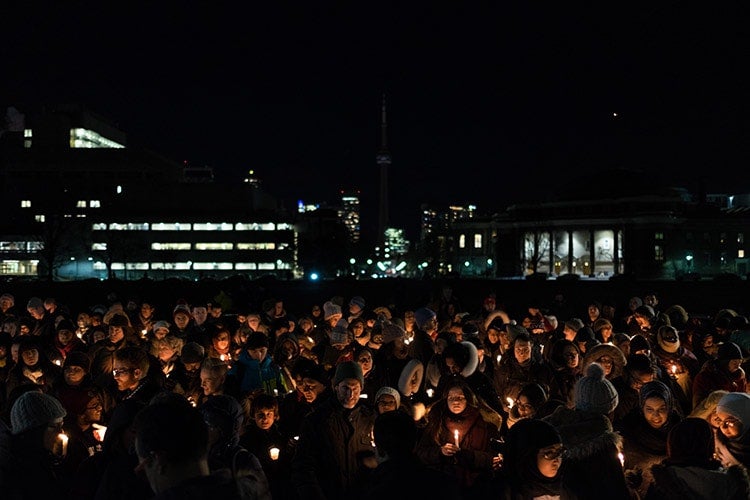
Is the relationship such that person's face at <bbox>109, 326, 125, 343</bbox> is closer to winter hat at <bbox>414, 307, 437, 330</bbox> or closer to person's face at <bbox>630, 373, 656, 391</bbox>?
winter hat at <bbox>414, 307, 437, 330</bbox>

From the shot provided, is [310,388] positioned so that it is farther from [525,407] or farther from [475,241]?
[475,241]

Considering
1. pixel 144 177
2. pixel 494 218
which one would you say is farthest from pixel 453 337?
pixel 144 177

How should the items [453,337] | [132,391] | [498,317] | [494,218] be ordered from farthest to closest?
[494,218] → [498,317] → [453,337] → [132,391]

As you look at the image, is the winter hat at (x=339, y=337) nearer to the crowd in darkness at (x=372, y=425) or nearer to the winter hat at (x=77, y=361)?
the crowd in darkness at (x=372, y=425)

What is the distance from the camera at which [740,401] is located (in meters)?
5.72

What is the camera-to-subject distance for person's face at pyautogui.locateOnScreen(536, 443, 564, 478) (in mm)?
4531

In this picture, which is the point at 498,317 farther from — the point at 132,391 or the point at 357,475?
the point at 357,475

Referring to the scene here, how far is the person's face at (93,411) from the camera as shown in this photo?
739 centimetres

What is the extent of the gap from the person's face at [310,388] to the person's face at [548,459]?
366 centimetres

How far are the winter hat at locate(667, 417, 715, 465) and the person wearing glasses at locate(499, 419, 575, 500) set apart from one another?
0.75 meters

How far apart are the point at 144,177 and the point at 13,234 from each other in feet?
95.7

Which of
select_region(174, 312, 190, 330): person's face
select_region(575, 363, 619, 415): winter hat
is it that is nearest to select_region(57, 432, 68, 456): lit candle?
select_region(575, 363, 619, 415): winter hat

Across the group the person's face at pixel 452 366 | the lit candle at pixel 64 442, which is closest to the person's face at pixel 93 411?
the lit candle at pixel 64 442

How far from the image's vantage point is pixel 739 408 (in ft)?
18.6
